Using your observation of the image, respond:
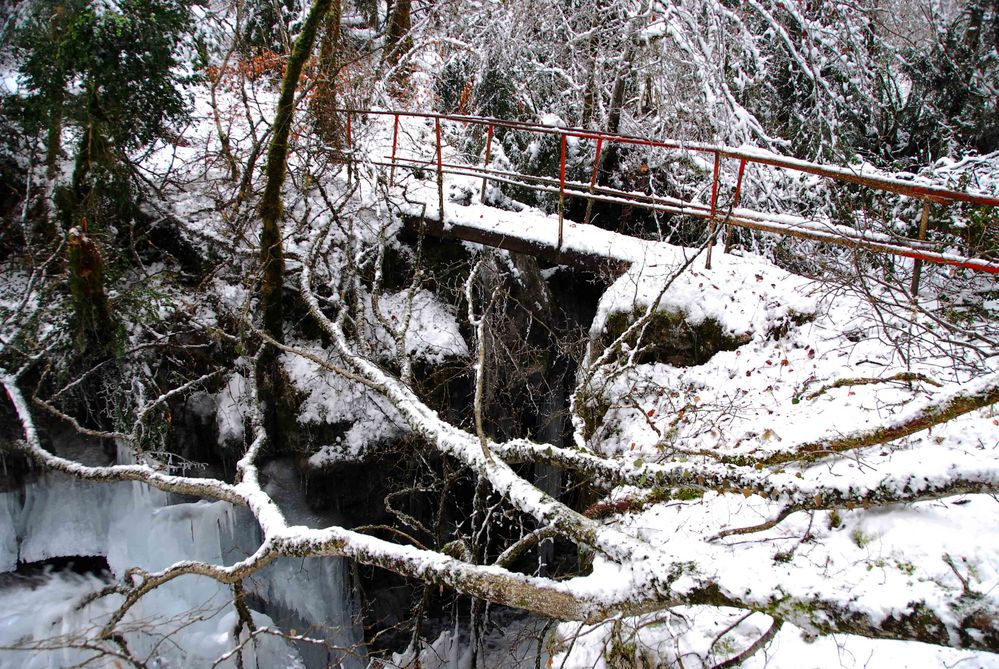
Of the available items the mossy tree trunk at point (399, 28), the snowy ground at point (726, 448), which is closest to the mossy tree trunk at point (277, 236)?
the snowy ground at point (726, 448)

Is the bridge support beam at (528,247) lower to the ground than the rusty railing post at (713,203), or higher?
lower

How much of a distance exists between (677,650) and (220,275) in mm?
6257

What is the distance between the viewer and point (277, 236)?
6.43m

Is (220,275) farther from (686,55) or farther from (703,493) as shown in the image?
(686,55)

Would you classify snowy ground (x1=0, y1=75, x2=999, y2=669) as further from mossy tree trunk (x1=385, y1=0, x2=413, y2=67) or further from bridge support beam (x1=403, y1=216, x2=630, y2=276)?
mossy tree trunk (x1=385, y1=0, x2=413, y2=67)

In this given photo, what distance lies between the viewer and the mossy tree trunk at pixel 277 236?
18.8ft

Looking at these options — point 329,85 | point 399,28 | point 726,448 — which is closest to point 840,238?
point 726,448

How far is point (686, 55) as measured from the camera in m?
8.82

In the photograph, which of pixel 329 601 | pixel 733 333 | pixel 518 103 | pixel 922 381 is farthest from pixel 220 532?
pixel 518 103

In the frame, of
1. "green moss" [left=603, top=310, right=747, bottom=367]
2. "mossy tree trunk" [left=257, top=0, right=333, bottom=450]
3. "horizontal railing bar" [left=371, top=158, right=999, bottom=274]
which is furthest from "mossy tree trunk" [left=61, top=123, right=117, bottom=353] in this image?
"green moss" [left=603, top=310, right=747, bottom=367]

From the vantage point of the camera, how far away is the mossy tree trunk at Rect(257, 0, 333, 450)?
5.73 meters

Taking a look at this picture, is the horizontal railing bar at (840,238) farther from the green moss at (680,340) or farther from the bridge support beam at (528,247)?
the green moss at (680,340)

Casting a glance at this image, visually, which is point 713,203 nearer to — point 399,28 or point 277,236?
point 277,236

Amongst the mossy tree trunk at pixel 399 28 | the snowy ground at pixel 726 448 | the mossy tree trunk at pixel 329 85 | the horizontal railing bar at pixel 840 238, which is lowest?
the snowy ground at pixel 726 448
